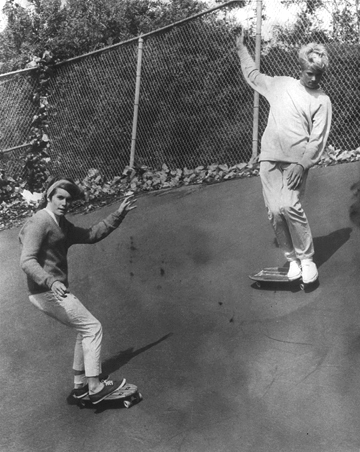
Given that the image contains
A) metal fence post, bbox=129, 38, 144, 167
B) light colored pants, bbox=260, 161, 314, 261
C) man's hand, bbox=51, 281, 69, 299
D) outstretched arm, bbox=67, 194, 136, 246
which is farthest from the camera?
metal fence post, bbox=129, 38, 144, 167

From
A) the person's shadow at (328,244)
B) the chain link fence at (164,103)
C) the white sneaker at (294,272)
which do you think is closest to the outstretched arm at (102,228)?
the white sneaker at (294,272)

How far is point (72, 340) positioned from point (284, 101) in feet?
9.14

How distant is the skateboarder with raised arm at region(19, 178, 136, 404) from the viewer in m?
5.31

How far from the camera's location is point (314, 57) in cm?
623

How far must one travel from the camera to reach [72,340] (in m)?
6.68

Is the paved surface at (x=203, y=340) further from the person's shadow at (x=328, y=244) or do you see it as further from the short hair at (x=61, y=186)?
the short hair at (x=61, y=186)

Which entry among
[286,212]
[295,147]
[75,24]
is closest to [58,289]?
[286,212]

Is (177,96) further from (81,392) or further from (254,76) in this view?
(81,392)

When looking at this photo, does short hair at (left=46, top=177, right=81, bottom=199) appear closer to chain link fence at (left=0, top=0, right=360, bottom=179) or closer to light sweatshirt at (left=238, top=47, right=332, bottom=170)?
light sweatshirt at (left=238, top=47, right=332, bottom=170)

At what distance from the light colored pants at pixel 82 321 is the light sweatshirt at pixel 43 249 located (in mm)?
Result: 98

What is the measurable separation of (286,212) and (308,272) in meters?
0.54

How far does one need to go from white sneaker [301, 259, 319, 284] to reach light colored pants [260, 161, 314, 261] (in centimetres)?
5

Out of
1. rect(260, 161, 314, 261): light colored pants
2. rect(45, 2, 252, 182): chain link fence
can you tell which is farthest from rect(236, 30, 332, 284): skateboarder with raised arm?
rect(45, 2, 252, 182): chain link fence

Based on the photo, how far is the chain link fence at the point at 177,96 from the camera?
31.7ft
